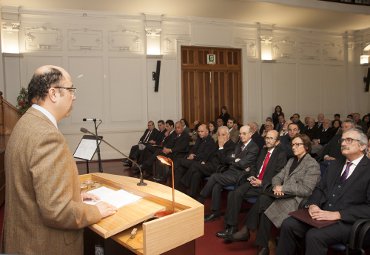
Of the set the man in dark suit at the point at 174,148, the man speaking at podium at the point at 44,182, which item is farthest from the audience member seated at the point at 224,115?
the man speaking at podium at the point at 44,182

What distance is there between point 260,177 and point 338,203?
54.6 inches

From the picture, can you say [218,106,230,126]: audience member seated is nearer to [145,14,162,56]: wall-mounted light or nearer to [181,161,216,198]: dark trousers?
[145,14,162,56]: wall-mounted light

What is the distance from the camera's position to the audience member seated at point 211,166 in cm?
529

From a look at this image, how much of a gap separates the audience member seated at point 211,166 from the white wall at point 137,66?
445cm

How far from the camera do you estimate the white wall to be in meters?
8.80

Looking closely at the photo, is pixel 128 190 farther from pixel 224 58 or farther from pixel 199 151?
pixel 224 58

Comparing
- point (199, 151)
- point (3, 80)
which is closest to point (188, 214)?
point (199, 151)

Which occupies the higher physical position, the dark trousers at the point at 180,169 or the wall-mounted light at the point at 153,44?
the wall-mounted light at the point at 153,44

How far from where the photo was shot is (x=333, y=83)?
41.3ft

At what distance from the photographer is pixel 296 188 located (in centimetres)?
337

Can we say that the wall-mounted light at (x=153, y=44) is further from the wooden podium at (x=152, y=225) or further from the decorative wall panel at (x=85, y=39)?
the wooden podium at (x=152, y=225)

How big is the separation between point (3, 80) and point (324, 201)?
786cm

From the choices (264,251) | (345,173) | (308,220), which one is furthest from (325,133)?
(308,220)

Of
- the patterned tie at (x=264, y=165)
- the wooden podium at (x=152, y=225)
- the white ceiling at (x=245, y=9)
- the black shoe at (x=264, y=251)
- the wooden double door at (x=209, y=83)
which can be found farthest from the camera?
the wooden double door at (x=209, y=83)
